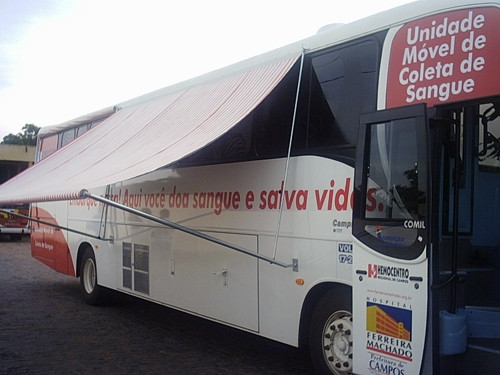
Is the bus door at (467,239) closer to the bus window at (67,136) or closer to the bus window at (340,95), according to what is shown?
the bus window at (340,95)

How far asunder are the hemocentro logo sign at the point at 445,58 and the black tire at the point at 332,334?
184 centimetres

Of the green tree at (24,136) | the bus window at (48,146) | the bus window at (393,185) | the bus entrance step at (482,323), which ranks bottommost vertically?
the bus entrance step at (482,323)

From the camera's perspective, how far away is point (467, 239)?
612 cm

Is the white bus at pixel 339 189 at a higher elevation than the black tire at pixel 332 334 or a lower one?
higher

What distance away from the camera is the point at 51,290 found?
12703 mm

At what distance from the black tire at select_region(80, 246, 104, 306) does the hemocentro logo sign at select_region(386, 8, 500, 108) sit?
726cm

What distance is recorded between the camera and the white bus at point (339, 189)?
4.75 meters

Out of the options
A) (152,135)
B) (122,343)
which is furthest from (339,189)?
(122,343)

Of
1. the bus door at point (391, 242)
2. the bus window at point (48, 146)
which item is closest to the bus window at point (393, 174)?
the bus door at point (391, 242)

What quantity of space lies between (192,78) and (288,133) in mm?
2609

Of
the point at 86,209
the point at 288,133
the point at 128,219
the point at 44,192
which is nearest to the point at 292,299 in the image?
the point at 288,133

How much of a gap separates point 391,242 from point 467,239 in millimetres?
1542

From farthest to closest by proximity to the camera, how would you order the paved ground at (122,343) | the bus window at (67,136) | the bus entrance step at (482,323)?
Answer: the bus window at (67,136), the paved ground at (122,343), the bus entrance step at (482,323)

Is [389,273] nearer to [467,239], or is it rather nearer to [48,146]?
[467,239]
